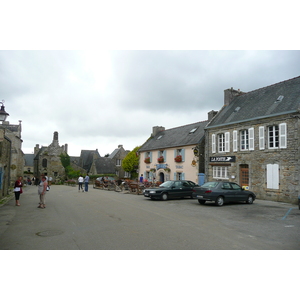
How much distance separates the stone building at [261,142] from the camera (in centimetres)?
1681

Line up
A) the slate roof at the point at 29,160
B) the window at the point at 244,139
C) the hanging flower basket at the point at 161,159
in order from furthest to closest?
the slate roof at the point at 29,160 → the hanging flower basket at the point at 161,159 → the window at the point at 244,139

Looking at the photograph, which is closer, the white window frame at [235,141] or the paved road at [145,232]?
the paved road at [145,232]

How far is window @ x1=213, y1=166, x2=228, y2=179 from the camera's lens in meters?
21.5

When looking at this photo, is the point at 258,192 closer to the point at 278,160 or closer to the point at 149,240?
the point at 278,160

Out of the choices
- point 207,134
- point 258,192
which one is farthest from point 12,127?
point 258,192

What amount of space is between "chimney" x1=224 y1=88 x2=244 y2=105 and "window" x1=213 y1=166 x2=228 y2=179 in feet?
21.7

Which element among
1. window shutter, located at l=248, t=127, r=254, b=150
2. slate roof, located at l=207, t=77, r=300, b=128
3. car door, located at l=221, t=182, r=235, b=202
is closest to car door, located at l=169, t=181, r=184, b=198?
car door, located at l=221, t=182, r=235, b=202

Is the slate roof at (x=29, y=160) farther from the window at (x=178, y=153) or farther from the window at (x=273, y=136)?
the window at (x=273, y=136)

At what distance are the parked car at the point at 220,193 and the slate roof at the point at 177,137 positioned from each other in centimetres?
1132

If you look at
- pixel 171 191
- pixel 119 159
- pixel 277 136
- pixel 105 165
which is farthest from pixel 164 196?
pixel 119 159

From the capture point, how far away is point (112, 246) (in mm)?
6074

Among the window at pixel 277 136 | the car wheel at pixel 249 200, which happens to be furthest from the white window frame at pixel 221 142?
the car wheel at pixel 249 200

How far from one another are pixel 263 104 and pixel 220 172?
6.38m

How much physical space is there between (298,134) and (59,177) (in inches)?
1730
